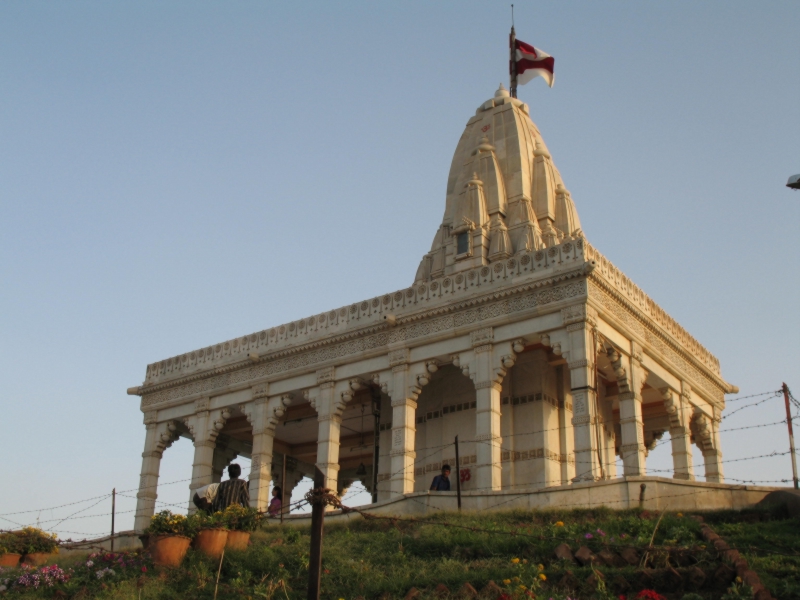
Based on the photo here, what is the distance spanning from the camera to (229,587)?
13.3m

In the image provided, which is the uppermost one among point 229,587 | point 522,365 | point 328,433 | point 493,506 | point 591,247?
point 591,247

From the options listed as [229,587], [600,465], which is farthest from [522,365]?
[229,587]

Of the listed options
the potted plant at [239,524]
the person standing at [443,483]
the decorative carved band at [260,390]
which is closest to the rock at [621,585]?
the potted plant at [239,524]

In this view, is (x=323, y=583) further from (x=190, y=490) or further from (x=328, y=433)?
(x=190, y=490)

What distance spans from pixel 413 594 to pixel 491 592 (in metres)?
1.04

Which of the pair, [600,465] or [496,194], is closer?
[600,465]

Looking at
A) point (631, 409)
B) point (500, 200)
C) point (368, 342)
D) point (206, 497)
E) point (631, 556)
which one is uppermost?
point (500, 200)

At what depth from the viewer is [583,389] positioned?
2016 centimetres

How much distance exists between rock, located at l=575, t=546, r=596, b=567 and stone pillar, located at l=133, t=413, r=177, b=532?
58.6ft

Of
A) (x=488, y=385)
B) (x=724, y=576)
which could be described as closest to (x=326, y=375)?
(x=488, y=385)

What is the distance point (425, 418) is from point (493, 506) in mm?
5927

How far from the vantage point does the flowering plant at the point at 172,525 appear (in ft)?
48.4

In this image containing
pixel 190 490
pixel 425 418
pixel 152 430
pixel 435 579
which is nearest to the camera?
pixel 435 579

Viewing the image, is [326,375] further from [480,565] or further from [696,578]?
[696,578]
